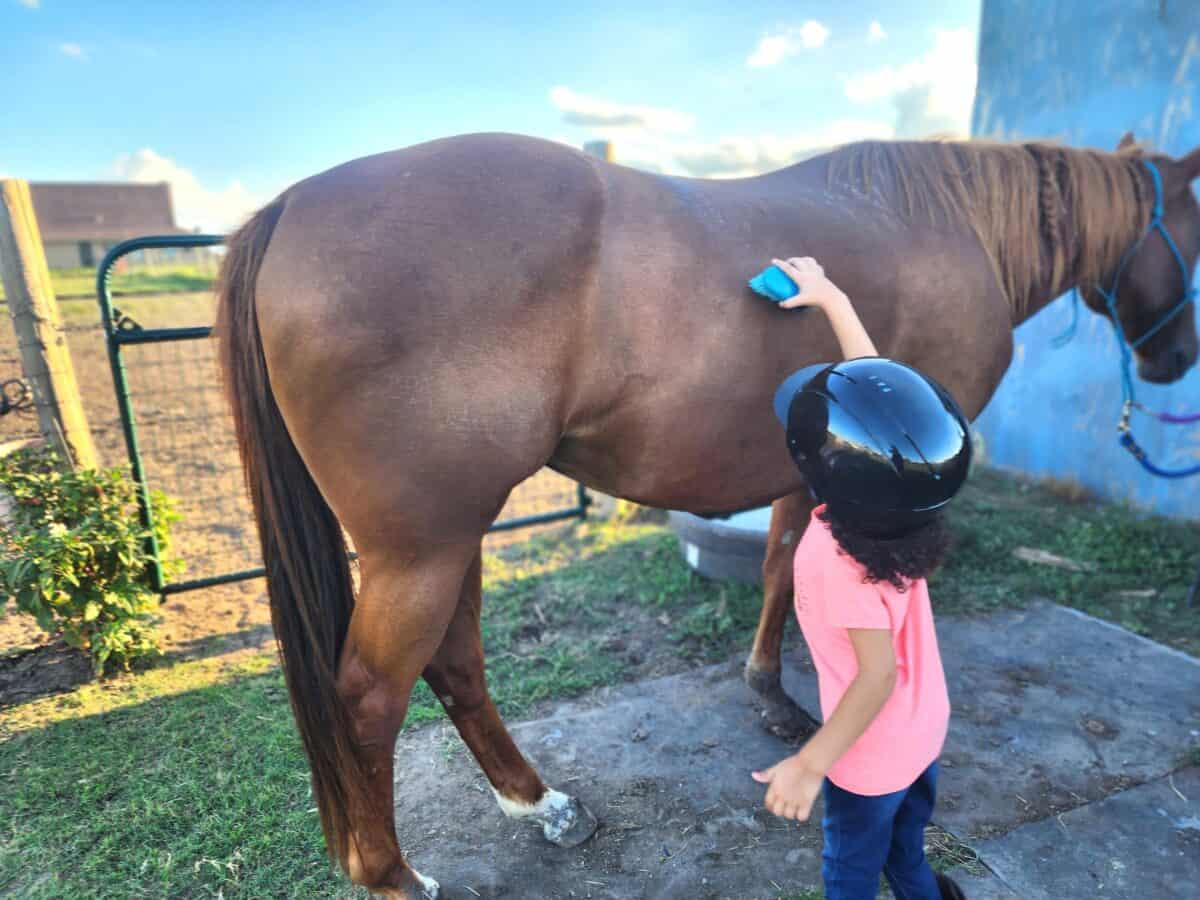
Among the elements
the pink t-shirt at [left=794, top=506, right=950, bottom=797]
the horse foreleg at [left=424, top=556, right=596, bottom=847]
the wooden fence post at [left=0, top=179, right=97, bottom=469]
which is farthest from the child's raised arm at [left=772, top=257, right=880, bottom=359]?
the wooden fence post at [left=0, top=179, right=97, bottom=469]

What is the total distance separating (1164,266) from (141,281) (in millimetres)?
25362

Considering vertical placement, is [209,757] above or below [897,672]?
below

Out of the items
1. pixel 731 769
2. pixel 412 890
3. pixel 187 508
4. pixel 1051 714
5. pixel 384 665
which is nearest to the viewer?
pixel 384 665

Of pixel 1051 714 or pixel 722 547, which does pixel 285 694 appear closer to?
pixel 722 547

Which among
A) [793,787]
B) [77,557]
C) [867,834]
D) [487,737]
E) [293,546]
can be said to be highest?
[293,546]

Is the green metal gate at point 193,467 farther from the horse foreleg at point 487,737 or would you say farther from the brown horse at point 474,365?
the horse foreleg at point 487,737

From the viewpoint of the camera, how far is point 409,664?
156 cm

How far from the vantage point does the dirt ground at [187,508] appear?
2.83m

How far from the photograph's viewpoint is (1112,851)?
77.0 inches

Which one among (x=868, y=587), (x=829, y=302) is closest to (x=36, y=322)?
(x=829, y=302)

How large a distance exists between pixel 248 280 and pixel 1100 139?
17.9ft

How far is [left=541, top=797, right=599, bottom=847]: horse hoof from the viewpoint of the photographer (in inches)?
80.0

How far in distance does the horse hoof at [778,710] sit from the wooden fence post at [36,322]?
3043 mm

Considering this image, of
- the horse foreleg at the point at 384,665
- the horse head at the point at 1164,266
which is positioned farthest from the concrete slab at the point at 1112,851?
the horse head at the point at 1164,266
